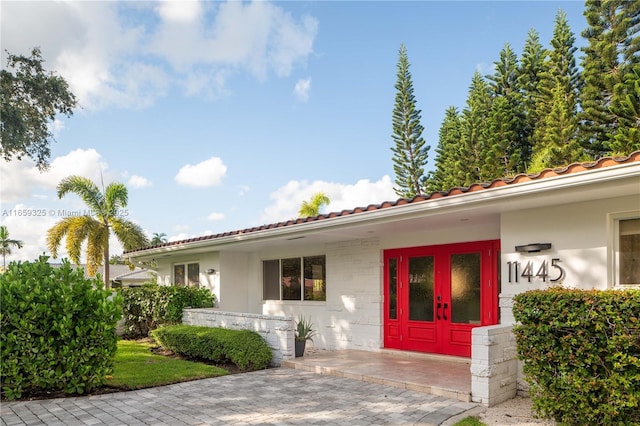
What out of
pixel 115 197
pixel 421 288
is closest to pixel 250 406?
pixel 421 288

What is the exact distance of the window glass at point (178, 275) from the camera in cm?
1548

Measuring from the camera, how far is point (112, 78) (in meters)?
12.2

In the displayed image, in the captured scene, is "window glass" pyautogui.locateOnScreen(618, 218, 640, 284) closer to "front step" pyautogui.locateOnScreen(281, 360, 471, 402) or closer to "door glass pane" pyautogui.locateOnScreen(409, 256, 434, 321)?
"front step" pyautogui.locateOnScreen(281, 360, 471, 402)

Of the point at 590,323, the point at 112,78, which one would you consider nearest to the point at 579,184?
the point at 590,323

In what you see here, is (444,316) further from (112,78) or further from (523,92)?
(523,92)

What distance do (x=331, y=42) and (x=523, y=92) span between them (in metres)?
12.0

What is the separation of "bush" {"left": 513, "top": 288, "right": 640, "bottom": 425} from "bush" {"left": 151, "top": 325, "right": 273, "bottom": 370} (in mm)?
4784

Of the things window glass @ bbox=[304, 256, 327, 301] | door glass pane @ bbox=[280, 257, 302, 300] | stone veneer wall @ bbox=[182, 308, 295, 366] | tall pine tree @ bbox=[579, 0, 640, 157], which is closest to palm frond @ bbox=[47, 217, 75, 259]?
door glass pane @ bbox=[280, 257, 302, 300]

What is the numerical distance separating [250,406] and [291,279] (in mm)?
6519

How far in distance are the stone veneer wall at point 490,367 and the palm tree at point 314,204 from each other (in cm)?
2046

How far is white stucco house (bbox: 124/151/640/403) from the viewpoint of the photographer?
5.86 m

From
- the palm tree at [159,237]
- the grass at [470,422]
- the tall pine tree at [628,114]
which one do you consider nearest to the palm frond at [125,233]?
the grass at [470,422]

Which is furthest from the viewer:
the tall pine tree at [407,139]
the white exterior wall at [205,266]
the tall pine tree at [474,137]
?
the tall pine tree at [407,139]

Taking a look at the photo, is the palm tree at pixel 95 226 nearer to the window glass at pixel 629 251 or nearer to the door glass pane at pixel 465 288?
the door glass pane at pixel 465 288
